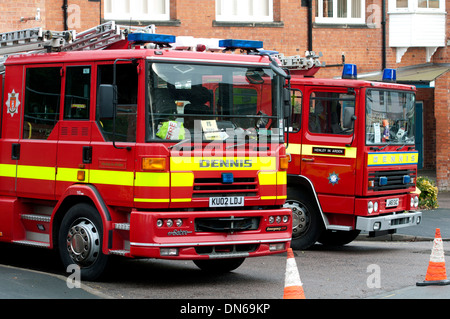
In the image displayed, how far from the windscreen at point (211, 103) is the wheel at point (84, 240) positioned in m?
1.34

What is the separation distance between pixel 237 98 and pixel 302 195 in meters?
3.89

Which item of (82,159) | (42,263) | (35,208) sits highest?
(82,159)

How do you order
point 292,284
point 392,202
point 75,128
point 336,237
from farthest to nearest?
point 336,237
point 392,202
point 75,128
point 292,284

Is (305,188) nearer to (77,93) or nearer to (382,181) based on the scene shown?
(382,181)

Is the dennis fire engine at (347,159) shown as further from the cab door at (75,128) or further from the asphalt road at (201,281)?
the cab door at (75,128)

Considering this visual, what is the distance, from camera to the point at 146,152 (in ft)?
31.6

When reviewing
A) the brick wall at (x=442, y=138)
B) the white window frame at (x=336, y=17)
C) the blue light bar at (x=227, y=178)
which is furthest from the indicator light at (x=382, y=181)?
the brick wall at (x=442, y=138)

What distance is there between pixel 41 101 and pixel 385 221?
5.76 metres

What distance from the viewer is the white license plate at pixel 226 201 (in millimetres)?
9977

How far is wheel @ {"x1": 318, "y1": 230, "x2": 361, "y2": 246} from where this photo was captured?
47.8 ft

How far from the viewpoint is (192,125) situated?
9.90 meters

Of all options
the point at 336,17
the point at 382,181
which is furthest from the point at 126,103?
the point at 336,17
